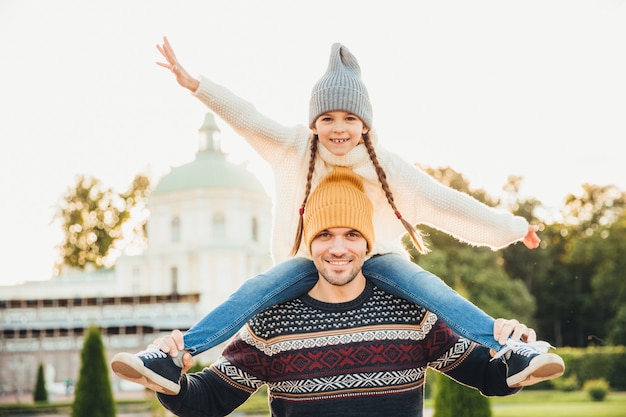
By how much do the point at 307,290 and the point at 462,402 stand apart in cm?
699

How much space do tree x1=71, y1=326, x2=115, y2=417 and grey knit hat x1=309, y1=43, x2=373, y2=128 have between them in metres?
9.77

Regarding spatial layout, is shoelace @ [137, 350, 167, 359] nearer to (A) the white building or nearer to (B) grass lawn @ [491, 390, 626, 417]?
(B) grass lawn @ [491, 390, 626, 417]

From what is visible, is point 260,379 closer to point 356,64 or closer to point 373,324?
point 373,324

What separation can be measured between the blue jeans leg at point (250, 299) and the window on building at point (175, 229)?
1372 inches

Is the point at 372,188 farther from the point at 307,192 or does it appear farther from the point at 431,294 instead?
the point at 431,294

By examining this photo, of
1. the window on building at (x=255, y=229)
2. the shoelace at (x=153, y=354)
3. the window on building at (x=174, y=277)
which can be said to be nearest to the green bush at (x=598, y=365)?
the window on building at (x=255, y=229)

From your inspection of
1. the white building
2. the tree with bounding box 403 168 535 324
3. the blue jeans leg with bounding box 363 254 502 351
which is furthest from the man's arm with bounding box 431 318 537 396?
the white building

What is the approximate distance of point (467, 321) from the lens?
2498 mm

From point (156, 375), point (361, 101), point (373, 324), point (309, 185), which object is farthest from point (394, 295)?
point (156, 375)

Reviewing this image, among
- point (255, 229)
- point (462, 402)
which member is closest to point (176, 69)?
point (462, 402)

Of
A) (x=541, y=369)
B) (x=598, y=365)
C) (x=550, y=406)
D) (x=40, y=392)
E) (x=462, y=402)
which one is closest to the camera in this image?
(x=541, y=369)

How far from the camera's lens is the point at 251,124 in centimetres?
296

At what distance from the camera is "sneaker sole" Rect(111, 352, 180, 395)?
2.18m

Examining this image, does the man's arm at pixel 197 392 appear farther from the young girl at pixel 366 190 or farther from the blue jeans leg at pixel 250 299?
the young girl at pixel 366 190
